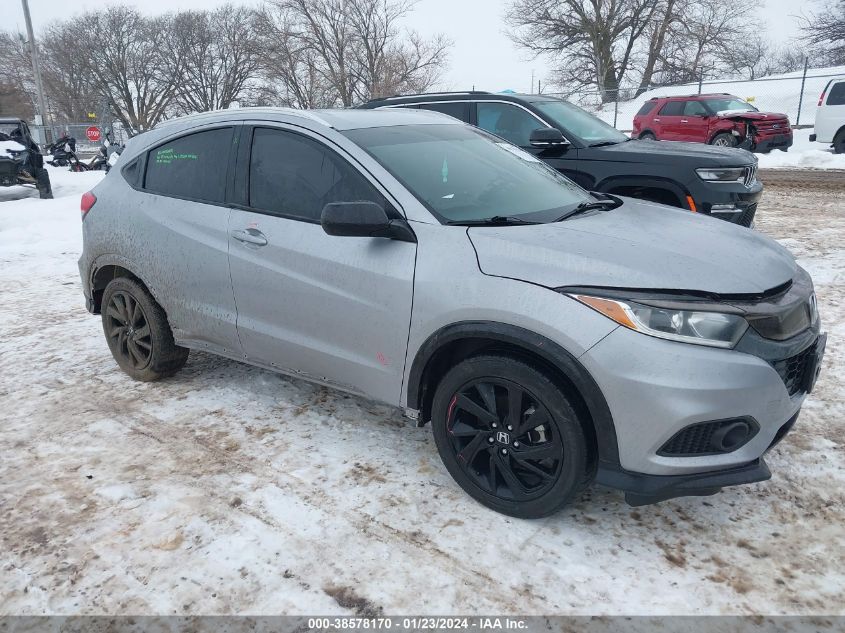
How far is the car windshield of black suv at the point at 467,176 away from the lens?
317 cm

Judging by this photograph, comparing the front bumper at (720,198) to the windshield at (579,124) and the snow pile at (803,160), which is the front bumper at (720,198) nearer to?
the windshield at (579,124)

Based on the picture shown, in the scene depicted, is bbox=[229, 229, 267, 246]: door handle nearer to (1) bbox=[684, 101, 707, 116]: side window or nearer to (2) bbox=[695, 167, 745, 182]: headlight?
(2) bbox=[695, 167, 745, 182]: headlight

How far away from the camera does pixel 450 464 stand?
9.87 ft

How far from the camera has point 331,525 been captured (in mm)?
2857

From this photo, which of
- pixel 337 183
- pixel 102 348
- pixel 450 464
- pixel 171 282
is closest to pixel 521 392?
pixel 450 464

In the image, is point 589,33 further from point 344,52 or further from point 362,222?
Answer: point 362,222

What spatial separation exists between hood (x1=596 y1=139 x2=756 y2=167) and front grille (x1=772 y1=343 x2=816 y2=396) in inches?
151

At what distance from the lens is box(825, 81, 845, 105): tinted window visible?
16234mm

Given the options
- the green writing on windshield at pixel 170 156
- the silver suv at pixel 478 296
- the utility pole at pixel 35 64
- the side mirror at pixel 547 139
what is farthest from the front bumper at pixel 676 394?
the utility pole at pixel 35 64

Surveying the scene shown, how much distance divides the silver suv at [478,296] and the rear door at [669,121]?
16119 millimetres

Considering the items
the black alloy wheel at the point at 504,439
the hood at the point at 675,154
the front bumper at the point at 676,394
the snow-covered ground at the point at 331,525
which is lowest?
the snow-covered ground at the point at 331,525

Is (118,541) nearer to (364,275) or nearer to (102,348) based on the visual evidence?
(364,275)

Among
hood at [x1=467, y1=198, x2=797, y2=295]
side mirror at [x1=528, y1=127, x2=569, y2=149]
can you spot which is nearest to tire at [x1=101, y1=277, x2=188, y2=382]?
hood at [x1=467, y1=198, x2=797, y2=295]

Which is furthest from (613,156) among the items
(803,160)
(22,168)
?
(22,168)
